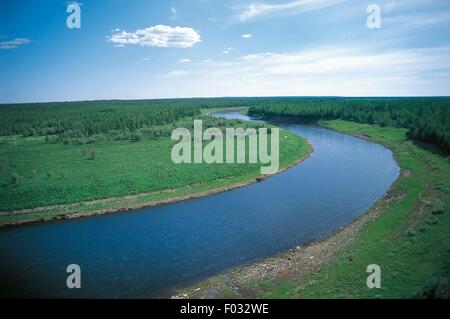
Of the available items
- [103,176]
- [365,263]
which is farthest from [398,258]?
[103,176]

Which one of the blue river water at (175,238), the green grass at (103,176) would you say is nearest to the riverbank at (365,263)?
the blue river water at (175,238)

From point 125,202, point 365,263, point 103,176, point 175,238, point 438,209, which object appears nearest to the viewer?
point 365,263

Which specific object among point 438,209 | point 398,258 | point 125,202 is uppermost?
point 438,209

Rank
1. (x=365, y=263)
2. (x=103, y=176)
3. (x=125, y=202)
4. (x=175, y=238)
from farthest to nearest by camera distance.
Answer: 1. (x=103, y=176)
2. (x=125, y=202)
3. (x=175, y=238)
4. (x=365, y=263)

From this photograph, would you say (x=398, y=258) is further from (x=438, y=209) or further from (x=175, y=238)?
(x=175, y=238)

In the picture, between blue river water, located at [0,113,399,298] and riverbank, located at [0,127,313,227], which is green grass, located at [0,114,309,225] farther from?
blue river water, located at [0,113,399,298]

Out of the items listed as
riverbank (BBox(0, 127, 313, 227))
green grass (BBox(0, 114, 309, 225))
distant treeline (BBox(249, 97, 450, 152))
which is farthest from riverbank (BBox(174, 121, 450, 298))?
distant treeline (BBox(249, 97, 450, 152))
